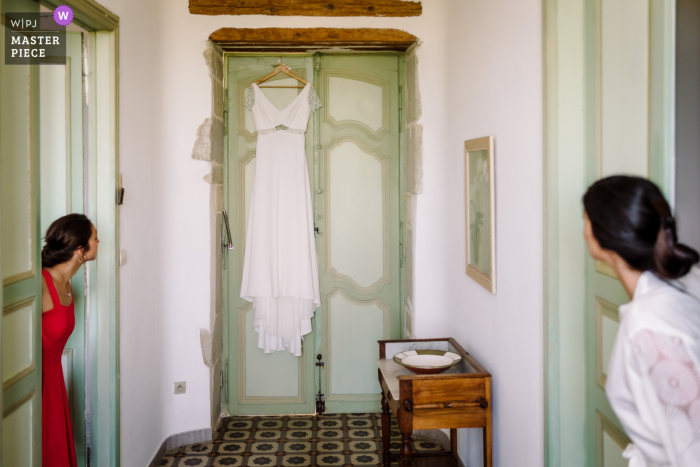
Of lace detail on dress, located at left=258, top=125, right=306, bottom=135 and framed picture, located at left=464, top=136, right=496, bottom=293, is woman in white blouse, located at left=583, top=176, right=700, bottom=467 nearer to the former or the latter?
framed picture, located at left=464, top=136, right=496, bottom=293

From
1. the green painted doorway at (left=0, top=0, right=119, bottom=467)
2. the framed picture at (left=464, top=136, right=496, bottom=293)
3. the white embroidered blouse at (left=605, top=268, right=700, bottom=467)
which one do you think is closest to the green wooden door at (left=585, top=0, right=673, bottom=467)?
the white embroidered blouse at (left=605, top=268, right=700, bottom=467)

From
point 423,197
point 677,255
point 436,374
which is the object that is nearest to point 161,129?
point 423,197

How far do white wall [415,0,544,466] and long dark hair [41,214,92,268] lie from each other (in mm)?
1733

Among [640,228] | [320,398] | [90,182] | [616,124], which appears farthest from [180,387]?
[640,228]

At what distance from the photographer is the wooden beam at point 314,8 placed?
3471mm

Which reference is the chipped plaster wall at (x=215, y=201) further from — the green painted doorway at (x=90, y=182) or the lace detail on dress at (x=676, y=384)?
the lace detail on dress at (x=676, y=384)

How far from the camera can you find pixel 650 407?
1104 mm

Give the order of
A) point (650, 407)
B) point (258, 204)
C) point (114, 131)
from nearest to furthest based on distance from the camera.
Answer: point (650, 407) → point (114, 131) → point (258, 204)

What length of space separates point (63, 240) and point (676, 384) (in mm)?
2147

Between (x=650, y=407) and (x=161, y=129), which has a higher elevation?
(x=161, y=129)

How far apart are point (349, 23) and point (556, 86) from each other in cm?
203

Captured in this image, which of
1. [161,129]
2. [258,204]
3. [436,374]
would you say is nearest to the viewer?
[436,374]

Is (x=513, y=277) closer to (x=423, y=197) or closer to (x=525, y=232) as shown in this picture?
(x=525, y=232)
